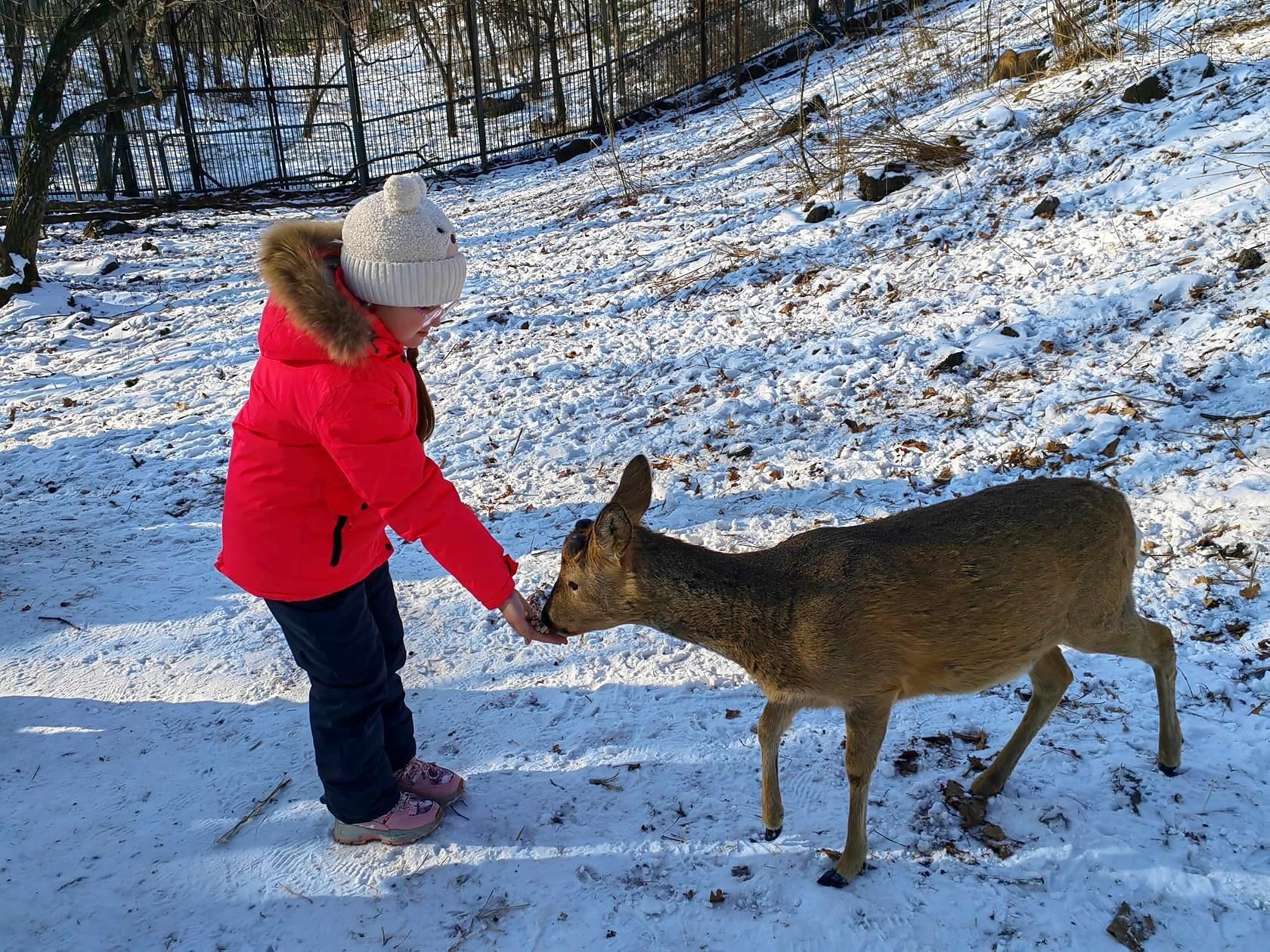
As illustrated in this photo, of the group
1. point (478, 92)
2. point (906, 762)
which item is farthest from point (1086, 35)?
point (478, 92)

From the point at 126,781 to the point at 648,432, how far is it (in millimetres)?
4271

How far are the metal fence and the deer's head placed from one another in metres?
16.2

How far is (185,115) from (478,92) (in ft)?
19.8

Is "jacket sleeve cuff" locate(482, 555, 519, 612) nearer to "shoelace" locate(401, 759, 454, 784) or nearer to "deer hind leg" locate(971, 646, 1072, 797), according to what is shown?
"shoelace" locate(401, 759, 454, 784)

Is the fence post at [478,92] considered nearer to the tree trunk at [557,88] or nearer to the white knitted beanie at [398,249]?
the tree trunk at [557,88]

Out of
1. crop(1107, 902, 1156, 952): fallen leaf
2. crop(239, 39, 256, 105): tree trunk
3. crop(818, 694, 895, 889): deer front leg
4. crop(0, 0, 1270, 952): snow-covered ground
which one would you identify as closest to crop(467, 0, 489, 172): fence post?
crop(239, 39, 256, 105): tree trunk

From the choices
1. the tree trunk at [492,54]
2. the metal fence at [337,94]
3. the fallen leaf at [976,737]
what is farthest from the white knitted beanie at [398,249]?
the tree trunk at [492,54]

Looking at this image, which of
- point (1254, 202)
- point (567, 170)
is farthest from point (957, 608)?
point (567, 170)

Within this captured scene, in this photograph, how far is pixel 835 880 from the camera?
130 inches

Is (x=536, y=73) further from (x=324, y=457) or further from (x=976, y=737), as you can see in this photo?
(x=976, y=737)

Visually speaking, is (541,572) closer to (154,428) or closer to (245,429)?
(245,429)

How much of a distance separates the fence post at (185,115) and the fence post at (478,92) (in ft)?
19.2

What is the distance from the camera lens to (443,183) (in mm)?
19047

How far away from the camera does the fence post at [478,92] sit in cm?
1933
